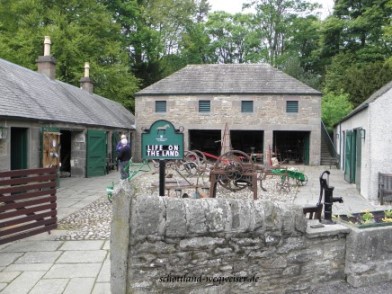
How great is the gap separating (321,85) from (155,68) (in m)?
17.1

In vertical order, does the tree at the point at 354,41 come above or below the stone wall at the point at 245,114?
above

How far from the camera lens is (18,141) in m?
11.2

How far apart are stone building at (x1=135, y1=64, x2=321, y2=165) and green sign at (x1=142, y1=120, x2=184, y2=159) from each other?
16.1 meters

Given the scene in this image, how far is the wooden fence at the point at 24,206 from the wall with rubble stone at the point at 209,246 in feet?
10.0

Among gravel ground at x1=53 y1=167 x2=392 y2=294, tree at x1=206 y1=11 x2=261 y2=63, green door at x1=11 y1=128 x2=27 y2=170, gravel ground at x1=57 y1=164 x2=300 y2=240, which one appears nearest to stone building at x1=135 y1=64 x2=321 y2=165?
gravel ground at x1=57 y1=164 x2=300 y2=240

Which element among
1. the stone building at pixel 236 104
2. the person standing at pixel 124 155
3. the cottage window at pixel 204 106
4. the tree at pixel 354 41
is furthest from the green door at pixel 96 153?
the tree at pixel 354 41

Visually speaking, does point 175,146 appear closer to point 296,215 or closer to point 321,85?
point 296,215

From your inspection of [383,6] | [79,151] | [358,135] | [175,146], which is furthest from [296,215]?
[383,6]

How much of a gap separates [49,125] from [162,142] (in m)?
8.05

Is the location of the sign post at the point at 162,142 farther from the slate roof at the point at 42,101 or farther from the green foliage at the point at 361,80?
the green foliage at the point at 361,80

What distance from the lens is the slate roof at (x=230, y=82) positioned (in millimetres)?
22703

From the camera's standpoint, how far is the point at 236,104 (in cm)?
2284

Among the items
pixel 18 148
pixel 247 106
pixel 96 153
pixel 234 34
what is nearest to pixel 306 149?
pixel 247 106

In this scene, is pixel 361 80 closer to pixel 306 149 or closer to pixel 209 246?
pixel 306 149
